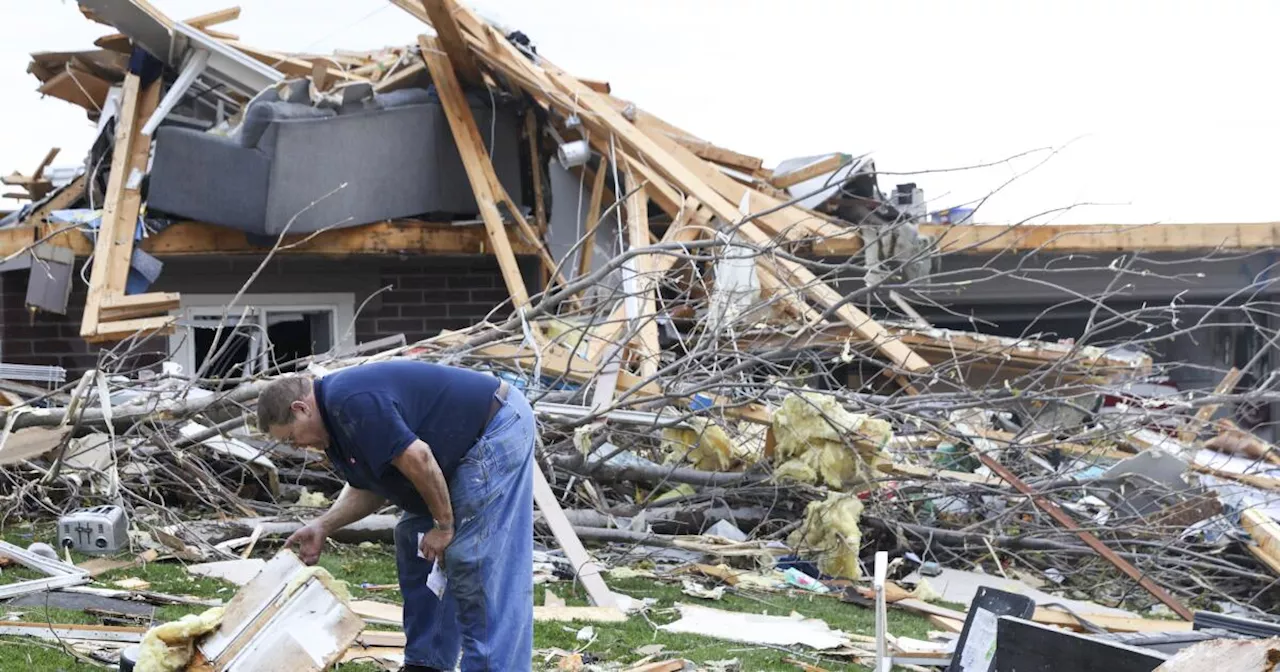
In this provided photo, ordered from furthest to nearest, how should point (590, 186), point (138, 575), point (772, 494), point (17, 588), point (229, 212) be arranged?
point (590, 186) → point (229, 212) → point (772, 494) → point (138, 575) → point (17, 588)

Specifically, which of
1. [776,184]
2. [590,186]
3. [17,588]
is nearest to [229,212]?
[590,186]

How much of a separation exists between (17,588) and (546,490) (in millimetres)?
2304

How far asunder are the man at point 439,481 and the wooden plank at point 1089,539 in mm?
3795

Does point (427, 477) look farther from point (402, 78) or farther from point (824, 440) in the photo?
point (402, 78)

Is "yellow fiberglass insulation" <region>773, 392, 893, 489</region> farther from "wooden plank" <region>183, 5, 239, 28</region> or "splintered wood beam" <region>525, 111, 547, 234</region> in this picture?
"wooden plank" <region>183, 5, 239, 28</region>

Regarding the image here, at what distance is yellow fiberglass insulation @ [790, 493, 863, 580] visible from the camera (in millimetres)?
6727

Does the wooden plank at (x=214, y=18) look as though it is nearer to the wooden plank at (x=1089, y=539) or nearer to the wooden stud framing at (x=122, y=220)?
the wooden stud framing at (x=122, y=220)

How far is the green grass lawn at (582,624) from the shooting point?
4.63 meters

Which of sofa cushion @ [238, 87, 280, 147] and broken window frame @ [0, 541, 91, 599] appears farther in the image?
sofa cushion @ [238, 87, 280, 147]

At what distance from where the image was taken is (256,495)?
24.5 feet

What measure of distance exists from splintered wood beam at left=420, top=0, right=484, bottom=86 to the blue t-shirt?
5.72 m

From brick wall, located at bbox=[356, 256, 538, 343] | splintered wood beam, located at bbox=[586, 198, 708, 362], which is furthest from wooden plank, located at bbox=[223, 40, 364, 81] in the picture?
splintered wood beam, located at bbox=[586, 198, 708, 362]

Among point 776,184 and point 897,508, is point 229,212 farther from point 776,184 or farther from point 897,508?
point 897,508

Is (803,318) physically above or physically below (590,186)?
below
